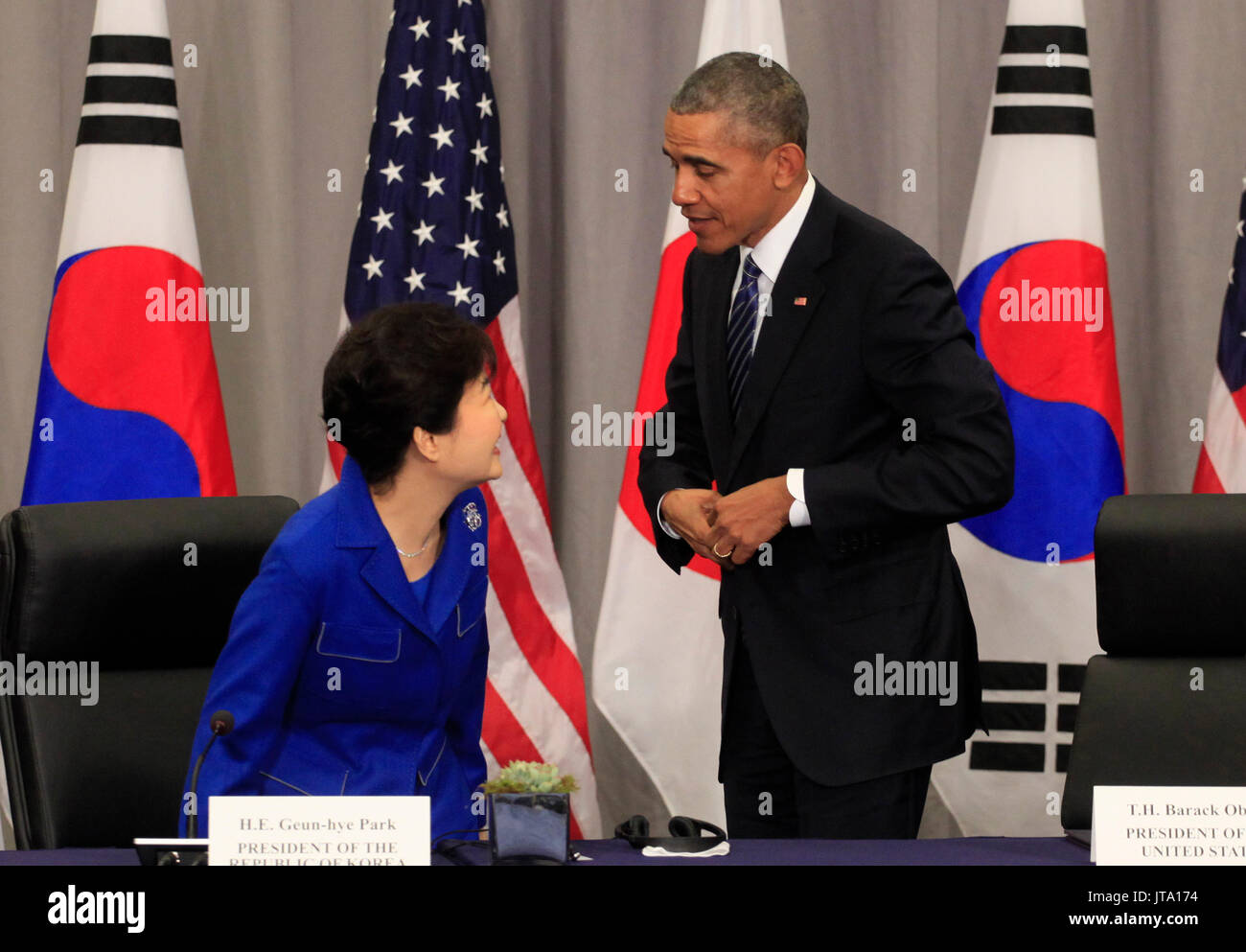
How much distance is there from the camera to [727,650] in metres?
2.58

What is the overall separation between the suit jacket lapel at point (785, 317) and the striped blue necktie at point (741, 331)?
0.14 feet

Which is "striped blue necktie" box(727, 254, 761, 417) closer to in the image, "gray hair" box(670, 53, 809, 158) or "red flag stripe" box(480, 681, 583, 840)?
"gray hair" box(670, 53, 809, 158)

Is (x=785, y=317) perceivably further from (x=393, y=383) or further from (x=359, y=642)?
(x=359, y=642)

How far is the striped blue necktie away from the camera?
8.55ft

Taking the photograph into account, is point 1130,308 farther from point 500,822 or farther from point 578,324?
point 500,822

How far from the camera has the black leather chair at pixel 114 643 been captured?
2143mm

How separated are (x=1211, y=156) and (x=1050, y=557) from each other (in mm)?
1385

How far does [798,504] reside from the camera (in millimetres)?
2426

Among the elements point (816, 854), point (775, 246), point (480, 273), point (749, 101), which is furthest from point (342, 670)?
point (480, 273)

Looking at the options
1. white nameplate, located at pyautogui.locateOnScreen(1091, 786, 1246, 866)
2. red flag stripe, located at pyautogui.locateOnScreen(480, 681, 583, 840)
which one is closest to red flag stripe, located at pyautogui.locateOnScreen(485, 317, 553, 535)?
red flag stripe, located at pyautogui.locateOnScreen(480, 681, 583, 840)

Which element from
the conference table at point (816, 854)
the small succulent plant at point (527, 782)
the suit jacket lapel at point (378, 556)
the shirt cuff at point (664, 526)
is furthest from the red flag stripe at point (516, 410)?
the small succulent plant at point (527, 782)

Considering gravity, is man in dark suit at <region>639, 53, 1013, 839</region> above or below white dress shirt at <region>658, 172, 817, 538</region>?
below

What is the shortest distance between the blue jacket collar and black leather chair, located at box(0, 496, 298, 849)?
13.4 inches

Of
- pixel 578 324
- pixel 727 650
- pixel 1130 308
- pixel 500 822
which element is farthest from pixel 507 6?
pixel 500 822
